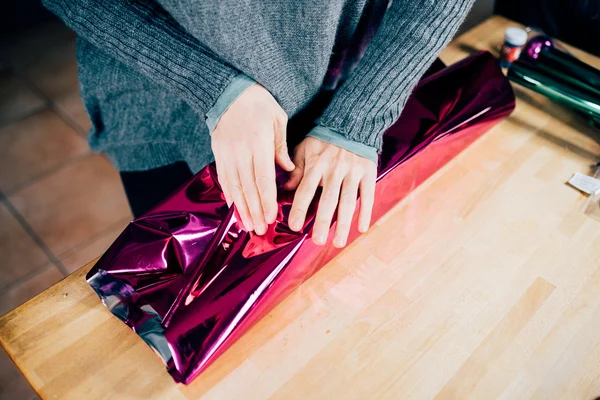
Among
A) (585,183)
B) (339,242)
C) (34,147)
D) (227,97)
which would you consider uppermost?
(227,97)

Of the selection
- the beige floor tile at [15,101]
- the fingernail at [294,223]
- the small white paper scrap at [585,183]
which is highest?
the fingernail at [294,223]

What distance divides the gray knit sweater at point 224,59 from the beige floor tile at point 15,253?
2.90 feet

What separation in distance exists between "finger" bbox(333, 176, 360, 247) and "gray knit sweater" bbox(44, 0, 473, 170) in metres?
0.07

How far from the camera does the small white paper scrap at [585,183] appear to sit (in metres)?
0.73

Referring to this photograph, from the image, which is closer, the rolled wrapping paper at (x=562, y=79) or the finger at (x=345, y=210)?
the finger at (x=345, y=210)

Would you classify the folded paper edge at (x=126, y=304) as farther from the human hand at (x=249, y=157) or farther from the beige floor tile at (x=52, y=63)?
the beige floor tile at (x=52, y=63)

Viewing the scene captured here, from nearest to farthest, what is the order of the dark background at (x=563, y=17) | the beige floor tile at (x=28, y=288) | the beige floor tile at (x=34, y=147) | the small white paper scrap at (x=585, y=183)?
the small white paper scrap at (x=585, y=183)
the dark background at (x=563, y=17)
the beige floor tile at (x=28, y=288)
the beige floor tile at (x=34, y=147)

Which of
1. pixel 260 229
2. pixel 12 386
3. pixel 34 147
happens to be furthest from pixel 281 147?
pixel 34 147

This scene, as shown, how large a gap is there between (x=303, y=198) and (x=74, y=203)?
49.3 inches

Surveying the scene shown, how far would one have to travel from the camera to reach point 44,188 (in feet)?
5.38

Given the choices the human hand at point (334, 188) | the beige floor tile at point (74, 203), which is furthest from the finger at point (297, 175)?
the beige floor tile at point (74, 203)

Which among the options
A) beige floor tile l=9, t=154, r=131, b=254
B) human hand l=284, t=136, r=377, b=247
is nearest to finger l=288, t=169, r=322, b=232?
human hand l=284, t=136, r=377, b=247

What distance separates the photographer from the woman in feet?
1.89

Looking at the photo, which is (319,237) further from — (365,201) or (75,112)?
(75,112)
